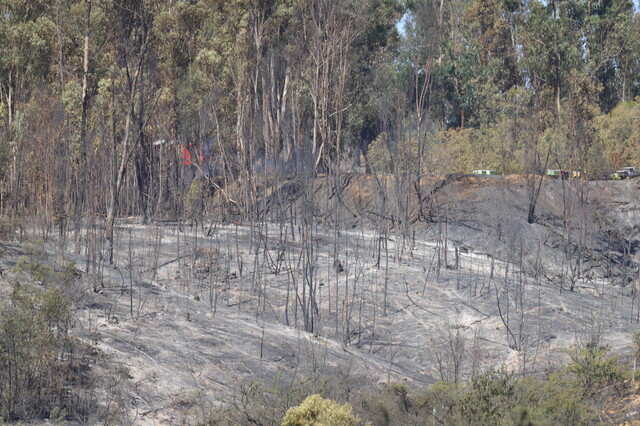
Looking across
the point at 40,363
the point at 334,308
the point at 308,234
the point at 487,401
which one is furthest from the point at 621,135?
the point at 40,363

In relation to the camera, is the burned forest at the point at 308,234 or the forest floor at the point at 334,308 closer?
the burned forest at the point at 308,234

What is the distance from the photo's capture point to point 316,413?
7.98 meters

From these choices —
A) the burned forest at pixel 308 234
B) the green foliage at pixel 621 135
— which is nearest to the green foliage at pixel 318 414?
the burned forest at pixel 308 234

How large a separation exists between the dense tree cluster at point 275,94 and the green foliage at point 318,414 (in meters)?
8.68

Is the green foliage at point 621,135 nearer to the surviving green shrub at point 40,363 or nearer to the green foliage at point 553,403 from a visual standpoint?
the green foliage at point 553,403

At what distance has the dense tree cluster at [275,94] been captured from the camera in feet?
64.6

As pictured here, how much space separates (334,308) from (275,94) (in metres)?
17.2

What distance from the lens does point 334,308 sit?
1712 centimetres

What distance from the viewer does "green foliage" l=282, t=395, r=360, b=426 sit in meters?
7.92

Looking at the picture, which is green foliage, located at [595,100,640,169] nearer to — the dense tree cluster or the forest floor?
the dense tree cluster

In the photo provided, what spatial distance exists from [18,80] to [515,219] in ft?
52.3

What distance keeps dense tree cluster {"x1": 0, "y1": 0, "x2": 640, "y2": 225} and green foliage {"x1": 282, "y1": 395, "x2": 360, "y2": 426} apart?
868cm

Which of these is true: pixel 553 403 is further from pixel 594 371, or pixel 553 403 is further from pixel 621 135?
pixel 621 135

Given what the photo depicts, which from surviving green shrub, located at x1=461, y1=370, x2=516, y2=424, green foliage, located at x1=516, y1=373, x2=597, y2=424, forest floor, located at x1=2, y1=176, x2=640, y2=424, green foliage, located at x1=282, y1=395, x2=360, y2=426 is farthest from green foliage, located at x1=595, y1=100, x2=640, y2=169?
green foliage, located at x1=282, y1=395, x2=360, y2=426
